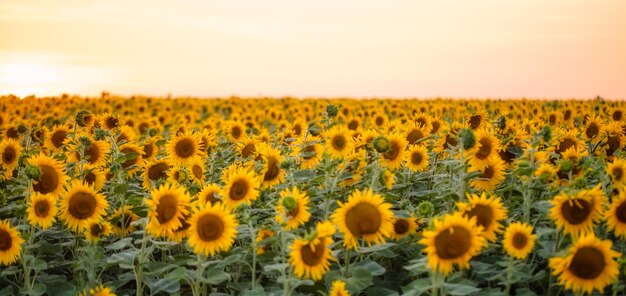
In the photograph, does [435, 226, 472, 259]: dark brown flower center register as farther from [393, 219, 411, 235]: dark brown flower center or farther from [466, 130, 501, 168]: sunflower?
[466, 130, 501, 168]: sunflower

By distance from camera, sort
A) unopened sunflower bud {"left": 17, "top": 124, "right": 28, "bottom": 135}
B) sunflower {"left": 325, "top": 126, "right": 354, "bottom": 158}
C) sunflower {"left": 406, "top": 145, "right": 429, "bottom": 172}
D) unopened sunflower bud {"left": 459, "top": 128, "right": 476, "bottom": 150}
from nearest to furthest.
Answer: unopened sunflower bud {"left": 459, "top": 128, "right": 476, "bottom": 150}, sunflower {"left": 325, "top": 126, "right": 354, "bottom": 158}, sunflower {"left": 406, "top": 145, "right": 429, "bottom": 172}, unopened sunflower bud {"left": 17, "top": 124, "right": 28, "bottom": 135}

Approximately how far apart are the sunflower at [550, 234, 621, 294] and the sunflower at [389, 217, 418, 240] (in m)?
1.42

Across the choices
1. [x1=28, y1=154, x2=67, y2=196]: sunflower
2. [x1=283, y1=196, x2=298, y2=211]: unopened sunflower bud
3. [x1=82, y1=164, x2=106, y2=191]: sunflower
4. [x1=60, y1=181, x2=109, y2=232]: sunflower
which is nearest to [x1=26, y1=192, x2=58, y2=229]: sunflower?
[x1=60, y1=181, x2=109, y2=232]: sunflower

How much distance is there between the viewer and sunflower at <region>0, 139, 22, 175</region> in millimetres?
8469

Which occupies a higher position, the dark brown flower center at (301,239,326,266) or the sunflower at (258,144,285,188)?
the sunflower at (258,144,285,188)

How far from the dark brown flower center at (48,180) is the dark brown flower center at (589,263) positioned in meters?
4.73

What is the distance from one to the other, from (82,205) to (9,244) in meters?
0.69

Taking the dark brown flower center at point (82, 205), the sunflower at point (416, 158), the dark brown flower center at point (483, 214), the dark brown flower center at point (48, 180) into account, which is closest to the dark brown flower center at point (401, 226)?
the dark brown flower center at point (483, 214)

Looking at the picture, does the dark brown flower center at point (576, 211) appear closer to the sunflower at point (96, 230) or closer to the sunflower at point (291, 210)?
the sunflower at point (291, 210)

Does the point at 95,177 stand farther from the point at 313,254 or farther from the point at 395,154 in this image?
the point at 313,254

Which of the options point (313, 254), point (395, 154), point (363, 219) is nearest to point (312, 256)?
point (313, 254)

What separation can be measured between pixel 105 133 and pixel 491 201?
4.62 m

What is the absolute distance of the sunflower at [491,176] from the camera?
6645 millimetres

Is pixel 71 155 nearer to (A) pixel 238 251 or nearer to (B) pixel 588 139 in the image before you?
(A) pixel 238 251
